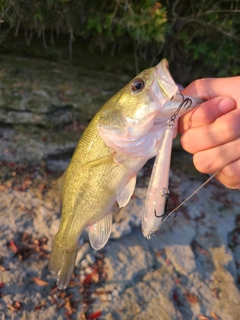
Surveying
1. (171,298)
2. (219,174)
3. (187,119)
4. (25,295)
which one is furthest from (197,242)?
(187,119)

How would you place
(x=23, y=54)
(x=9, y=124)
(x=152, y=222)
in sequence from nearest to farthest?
1. (x=152, y=222)
2. (x=9, y=124)
3. (x=23, y=54)

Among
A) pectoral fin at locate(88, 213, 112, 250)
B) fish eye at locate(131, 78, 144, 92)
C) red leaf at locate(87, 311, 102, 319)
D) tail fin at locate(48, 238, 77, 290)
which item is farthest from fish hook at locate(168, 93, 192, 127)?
red leaf at locate(87, 311, 102, 319)

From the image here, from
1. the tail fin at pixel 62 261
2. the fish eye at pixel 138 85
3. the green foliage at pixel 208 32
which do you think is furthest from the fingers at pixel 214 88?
the green foliage at pixel 208 32

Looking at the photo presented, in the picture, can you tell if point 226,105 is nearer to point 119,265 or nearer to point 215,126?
point 215,126

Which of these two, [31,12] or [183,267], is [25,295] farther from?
[31,12]

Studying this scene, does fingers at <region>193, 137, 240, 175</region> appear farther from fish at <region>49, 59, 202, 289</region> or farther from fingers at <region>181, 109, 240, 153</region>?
fish at <region>49, 59, 202, 289</region>

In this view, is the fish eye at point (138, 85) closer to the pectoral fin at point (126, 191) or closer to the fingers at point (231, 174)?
the pectoral fin at point (126, 191)
